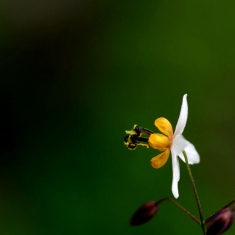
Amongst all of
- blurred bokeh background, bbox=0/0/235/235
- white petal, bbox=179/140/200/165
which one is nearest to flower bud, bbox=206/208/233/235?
white petal, bbox=179/140/200/165

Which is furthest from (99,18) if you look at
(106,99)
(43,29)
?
(106,99)

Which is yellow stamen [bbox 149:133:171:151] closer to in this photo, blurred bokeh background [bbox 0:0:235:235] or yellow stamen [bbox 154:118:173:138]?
yellow stamen [bbox 154:118:173:138]

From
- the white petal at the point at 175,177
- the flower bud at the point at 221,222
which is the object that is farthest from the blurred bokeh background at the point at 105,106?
the flower bud at the point at 221,222

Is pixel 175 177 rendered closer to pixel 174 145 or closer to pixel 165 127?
pixel 174 145

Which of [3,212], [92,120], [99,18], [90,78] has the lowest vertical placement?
[3,212]

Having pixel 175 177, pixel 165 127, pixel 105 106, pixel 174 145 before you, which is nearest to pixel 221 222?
pixel 175 177

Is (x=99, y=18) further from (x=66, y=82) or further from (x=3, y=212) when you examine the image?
(x=3, y=212)
